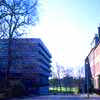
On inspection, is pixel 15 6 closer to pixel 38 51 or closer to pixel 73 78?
pixel 38 51

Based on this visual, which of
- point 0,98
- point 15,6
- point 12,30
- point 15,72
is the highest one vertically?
point 15,6

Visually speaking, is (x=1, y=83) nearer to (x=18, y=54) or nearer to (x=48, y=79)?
(x=18, y=54)

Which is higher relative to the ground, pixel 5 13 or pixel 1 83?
pixel 5 13

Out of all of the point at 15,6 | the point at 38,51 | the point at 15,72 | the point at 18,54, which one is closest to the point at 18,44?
the point at 18,54

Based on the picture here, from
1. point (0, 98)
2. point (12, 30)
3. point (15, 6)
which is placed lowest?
point (0, 98)

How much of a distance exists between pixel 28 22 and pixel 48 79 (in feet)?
241

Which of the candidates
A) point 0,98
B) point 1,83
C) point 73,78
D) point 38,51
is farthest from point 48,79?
point 0,98

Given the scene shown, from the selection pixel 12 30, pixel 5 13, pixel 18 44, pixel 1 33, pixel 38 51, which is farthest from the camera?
pixel 38 51

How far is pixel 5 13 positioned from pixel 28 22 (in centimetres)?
370

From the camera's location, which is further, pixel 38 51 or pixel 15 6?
pixel 38 51

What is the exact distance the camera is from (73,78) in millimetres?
78000

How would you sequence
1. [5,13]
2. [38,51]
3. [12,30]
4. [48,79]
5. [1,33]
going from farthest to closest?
[48,79]
[38,51]
[12,30]
[1,33]
[5,13]

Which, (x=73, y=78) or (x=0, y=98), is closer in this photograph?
(x=0, y=98)

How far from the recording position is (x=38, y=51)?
71250 mm
